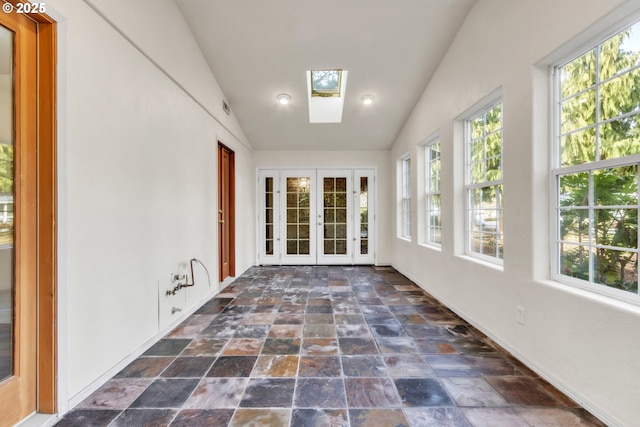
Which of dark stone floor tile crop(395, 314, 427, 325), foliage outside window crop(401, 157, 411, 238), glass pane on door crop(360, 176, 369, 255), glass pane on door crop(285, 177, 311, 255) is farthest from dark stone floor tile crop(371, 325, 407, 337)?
glass pane on door crop(285, 177, 311, 255)

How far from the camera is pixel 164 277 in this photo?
254 centimetres

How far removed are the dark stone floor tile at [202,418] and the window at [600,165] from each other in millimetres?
2172

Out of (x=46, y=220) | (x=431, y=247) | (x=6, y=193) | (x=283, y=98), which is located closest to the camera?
(x=6, y=193)

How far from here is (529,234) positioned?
2.03 m

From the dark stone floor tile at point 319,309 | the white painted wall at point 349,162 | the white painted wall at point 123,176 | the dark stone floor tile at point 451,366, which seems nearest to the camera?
the white painted wall at point 123,176

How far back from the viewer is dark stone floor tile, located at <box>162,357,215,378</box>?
6.37 feet

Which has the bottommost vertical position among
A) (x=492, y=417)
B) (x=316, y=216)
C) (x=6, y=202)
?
(x=492, y=417)

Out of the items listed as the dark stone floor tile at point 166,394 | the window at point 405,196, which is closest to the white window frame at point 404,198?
the window at point 405,196

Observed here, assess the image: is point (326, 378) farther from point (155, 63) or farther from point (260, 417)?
point (155, 63)

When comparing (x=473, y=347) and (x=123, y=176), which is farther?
(x=473, y=347)

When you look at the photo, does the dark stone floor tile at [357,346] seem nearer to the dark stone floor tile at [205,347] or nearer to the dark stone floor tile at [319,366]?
the dark stone floor tile at [319,366]

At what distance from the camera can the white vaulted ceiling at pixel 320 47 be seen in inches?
112

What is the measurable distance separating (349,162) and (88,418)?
193 inches

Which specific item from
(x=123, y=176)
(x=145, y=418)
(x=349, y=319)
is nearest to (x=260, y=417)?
(x=145, y=418)
